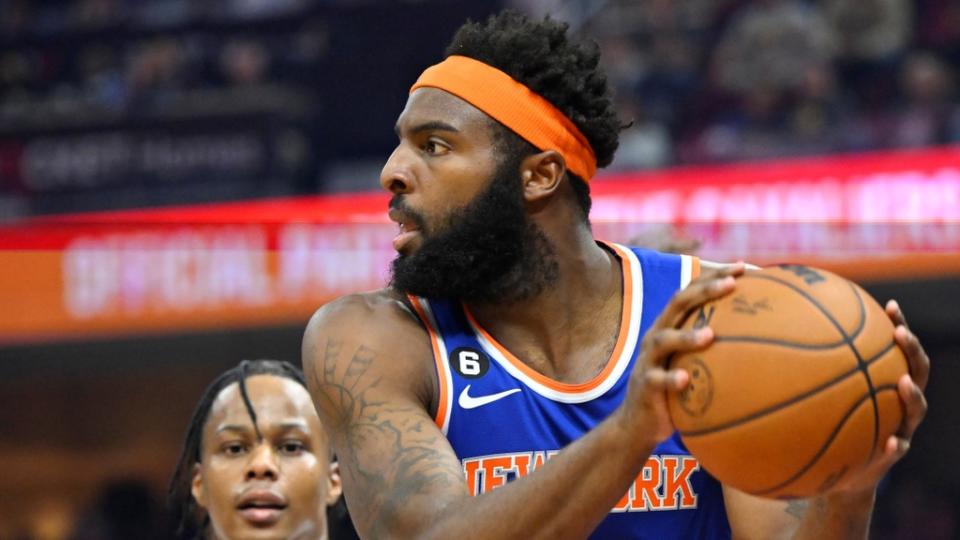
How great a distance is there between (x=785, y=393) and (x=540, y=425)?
75cm

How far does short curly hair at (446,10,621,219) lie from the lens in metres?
3.66

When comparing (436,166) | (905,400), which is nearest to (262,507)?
(436,166)

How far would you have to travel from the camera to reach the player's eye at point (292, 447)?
473 centimetres

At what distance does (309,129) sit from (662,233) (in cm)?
568

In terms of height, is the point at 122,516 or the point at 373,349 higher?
the point at 373,349

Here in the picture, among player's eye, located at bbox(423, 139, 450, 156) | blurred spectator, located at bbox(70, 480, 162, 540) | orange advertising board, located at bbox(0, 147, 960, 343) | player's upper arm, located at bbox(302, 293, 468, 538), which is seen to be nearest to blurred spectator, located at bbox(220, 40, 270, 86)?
orange advertising board, located at bbox(0, 147, 960, 343)

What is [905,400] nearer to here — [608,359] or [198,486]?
[608,359]

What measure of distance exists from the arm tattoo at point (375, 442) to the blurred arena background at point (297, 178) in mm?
3825

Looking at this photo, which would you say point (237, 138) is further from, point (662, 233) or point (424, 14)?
point (662, 233)

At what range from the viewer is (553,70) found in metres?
3.67

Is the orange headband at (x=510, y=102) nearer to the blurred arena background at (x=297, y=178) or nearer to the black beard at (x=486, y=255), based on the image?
the black beard at (x=486, y=255)

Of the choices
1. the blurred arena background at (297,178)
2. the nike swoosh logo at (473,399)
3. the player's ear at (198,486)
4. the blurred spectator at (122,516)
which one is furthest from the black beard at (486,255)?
the blurred spectator at (122,516)

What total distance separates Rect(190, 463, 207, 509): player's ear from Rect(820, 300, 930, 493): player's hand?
246cm

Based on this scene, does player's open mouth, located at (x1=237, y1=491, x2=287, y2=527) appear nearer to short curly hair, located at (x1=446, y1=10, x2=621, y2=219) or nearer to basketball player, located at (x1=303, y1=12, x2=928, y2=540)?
basketball player, located at (x1=303, y1=12, x2=928, y2=540)
